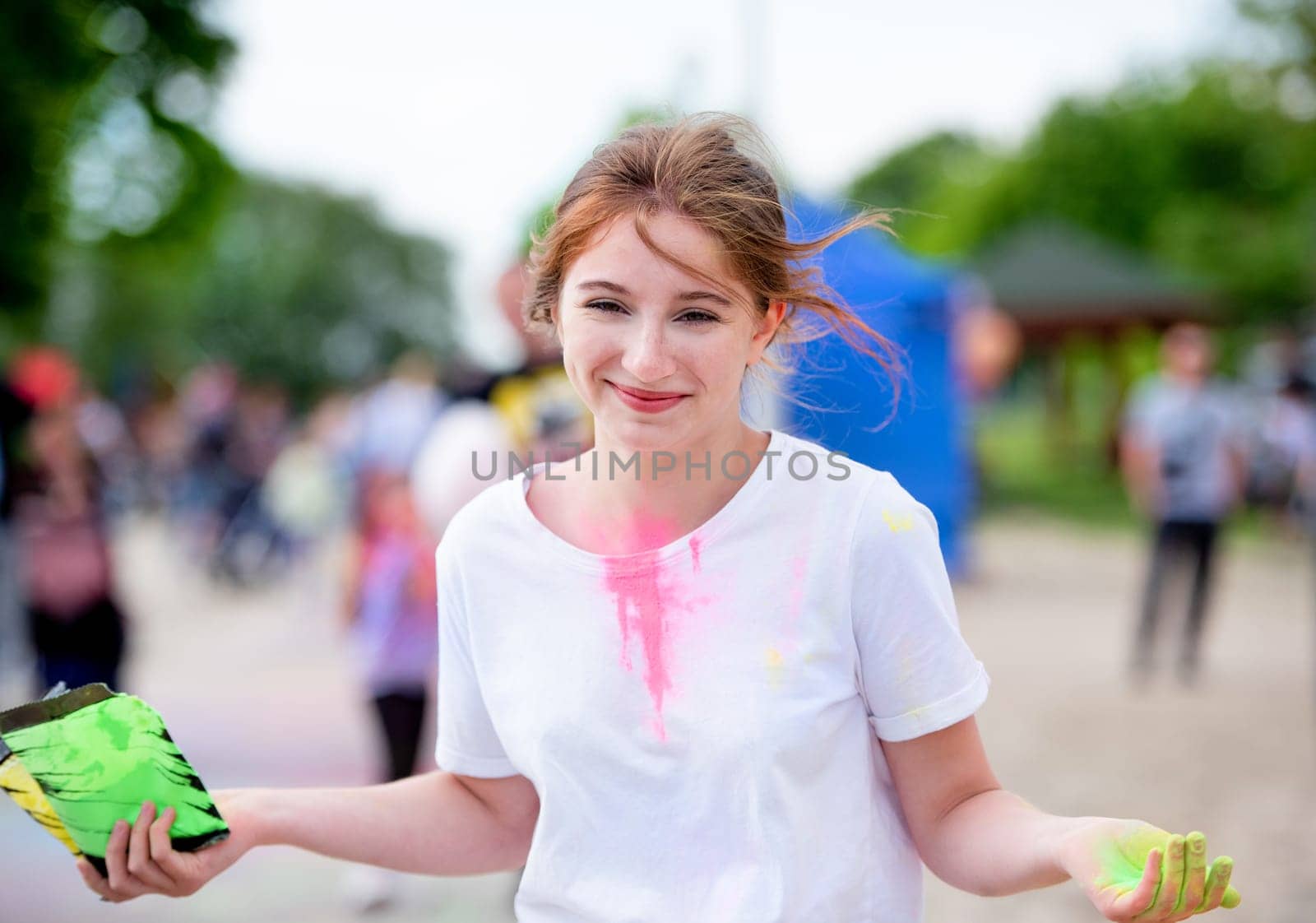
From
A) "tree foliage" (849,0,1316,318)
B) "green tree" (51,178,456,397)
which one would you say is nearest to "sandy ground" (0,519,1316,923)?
"tree foliage" (849,0,1316,318)

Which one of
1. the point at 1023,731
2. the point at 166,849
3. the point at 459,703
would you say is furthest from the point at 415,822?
the point at 1023,731

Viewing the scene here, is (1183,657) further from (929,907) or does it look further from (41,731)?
(41,731)

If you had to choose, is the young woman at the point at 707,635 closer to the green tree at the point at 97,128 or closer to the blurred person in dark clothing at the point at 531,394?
the blurred person in dark clothing at the point at 531,394

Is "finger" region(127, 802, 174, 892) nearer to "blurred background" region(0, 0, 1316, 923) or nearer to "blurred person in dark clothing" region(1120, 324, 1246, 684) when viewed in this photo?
"blurred background" region(0, 0, 1316, 923)

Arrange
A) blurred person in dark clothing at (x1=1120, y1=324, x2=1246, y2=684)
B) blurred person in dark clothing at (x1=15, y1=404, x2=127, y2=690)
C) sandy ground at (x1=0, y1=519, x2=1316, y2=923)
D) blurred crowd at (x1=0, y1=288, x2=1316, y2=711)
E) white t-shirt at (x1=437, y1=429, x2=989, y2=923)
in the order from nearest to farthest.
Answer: white t-shirt at (x1=437, y1=429, x2=989, y2=923) → blurred crowd at (x1=0, y1=288, x2=1316, y2=711) → sandy ground at (x1=0, y1=519, x2=1316, y2=923) → blurred person in dark clothing at (x1=15, y1=404, x2=127, y2=690) → blurred person in dark clothing at (x1=1120, y1=324, x2=1246, y2=684)

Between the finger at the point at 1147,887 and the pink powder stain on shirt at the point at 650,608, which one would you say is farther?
the pink powder stain on shirt at the point at 650,608

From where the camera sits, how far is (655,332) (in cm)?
128

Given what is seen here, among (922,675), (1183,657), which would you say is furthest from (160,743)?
(1183,657)

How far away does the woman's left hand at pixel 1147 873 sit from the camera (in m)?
1.07

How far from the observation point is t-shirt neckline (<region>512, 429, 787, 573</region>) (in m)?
1.33

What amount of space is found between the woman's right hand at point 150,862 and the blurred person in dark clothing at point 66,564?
11.0 ft

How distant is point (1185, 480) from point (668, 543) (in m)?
5.99

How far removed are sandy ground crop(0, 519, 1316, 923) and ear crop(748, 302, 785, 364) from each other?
281cm

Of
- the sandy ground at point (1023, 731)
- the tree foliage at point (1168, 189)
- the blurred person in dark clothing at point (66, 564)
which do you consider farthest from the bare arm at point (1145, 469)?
the tree foliage at point (1168, 189)
